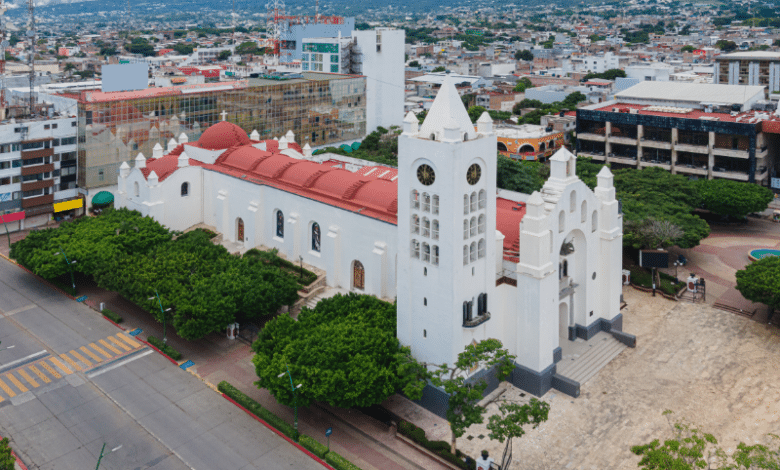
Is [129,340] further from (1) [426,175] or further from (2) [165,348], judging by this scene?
(1) [426,175]

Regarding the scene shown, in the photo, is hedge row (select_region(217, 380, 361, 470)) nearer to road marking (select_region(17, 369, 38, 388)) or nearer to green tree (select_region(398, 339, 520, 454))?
green tree (select_region(398, 339, 520, 454))

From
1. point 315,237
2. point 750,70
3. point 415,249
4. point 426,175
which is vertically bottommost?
point 315,237

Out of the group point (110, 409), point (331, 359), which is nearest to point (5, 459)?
point (110, 409)

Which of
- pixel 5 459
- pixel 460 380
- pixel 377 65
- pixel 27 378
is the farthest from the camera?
pixel 377 65

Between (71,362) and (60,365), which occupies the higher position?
(71,362)

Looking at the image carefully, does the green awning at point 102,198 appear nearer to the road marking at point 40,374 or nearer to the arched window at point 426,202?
the road marking at point 40,374
